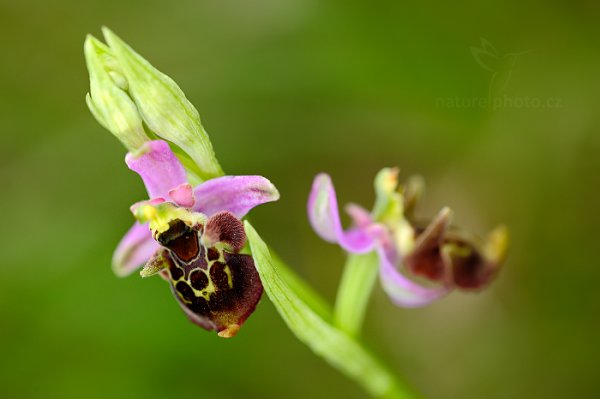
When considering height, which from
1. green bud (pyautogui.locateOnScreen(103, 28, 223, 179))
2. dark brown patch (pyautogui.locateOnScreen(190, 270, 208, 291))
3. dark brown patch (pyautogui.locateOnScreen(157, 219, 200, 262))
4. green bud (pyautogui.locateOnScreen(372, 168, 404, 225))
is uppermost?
green bud (pyautogui.locateOnScreen(103, 28, 223, 179))

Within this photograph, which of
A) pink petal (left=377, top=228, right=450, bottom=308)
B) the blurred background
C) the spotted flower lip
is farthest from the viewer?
the blurred background

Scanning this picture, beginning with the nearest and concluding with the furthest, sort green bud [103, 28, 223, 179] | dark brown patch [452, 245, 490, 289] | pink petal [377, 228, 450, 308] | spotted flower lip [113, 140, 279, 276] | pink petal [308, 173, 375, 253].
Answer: green bud [103, 28, 223, 179]
spotted flower lip [113, 140, 279, 276]
pink petal [308, 173, 375, 253]
pink petal [377, 228, 450, 308]
dark brown patch [452, 245, 490, 289]

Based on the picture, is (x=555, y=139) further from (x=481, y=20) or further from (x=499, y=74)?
(x=481, y=20)

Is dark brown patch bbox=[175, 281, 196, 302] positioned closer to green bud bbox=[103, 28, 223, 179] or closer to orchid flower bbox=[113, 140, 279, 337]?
orchid flower bbox=[113, 140, 279, 337]

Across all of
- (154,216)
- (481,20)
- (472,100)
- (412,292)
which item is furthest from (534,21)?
(154,216)

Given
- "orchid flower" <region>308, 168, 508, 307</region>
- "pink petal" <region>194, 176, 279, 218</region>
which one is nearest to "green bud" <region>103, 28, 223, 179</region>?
"pink petal" <region>194, 176, 279, 218</region>

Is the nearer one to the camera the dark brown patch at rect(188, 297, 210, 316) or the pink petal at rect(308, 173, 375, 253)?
the dark brown patch at rect(188, 297, 210, 316)
